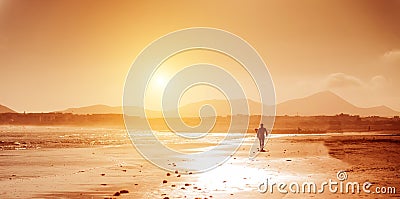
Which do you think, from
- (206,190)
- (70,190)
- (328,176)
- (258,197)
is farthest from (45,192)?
(328,176)

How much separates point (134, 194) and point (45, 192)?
100 inches

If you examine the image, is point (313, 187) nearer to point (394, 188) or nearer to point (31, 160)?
point (394, 188)

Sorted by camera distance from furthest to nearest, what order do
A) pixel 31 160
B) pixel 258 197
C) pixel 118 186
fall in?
pixel 31 160, pixel 118 186, pixel 258 197

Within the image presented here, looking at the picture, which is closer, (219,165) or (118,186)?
(118,186)

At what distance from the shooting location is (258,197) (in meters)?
10.6

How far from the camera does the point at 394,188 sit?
11.6m

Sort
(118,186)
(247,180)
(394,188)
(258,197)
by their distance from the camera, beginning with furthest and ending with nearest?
1. (247,180)
2. (118,186)
3. (394,188)
4. (258,197)

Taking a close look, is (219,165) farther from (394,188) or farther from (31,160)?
(31,160)

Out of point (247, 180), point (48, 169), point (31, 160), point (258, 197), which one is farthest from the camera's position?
point (31, 160)

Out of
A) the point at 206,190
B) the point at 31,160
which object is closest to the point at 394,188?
the point at 206,190

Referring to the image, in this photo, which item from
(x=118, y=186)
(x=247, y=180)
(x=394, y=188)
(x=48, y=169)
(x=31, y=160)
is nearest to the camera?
(x=394, y=188)

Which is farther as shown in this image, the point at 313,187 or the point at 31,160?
the point at 31,160

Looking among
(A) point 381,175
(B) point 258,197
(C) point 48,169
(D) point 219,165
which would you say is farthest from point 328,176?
(C) point 48,169

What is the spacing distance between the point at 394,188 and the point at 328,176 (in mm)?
2612
